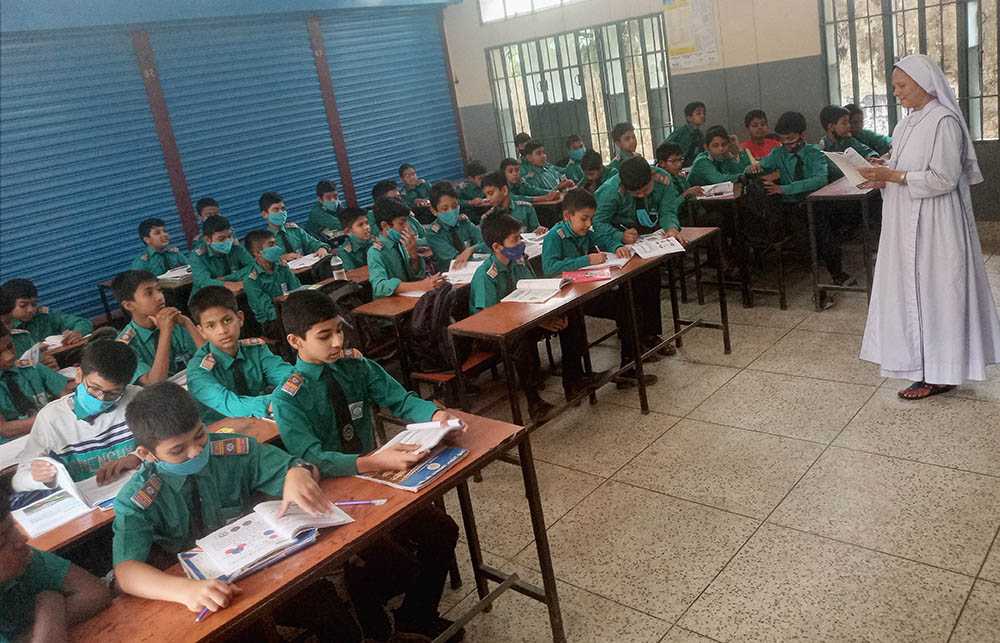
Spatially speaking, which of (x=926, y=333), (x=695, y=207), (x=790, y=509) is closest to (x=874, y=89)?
(x=695, y=207)

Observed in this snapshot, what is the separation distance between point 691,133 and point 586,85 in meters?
1.93

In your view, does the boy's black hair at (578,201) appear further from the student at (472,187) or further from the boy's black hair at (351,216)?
the student at (472,187)

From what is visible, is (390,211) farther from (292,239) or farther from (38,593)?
(38,593)

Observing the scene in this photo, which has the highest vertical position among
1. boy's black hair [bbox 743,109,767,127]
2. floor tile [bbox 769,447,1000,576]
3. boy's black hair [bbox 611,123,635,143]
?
boy's black hair [bbox 611,123,635,143]

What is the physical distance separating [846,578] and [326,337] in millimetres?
2006

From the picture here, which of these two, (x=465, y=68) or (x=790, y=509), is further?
(x=465, y=68)

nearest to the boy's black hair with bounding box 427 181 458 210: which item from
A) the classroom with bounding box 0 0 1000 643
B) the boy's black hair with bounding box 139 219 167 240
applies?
the classroom with bounding box 0 0 1000 643

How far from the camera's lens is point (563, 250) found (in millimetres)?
4504

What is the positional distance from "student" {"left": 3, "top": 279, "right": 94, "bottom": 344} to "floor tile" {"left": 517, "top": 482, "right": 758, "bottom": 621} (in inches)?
150

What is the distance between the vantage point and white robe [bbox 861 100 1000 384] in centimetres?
347

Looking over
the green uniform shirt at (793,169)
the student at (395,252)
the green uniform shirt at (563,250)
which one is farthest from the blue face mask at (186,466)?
the green uniform shirt at (793,169)

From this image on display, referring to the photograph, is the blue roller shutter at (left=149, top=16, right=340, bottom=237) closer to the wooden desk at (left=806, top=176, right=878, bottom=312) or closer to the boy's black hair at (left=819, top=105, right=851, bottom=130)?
the boy's black hair at (left=819, top=105, right=851, bottom=130)

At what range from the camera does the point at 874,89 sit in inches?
280

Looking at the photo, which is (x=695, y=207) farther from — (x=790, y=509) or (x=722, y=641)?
(x=722, y=641)
